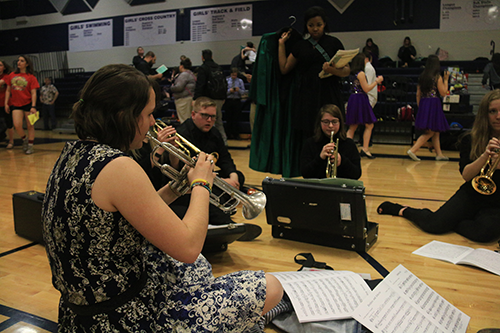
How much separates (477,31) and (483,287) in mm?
9867

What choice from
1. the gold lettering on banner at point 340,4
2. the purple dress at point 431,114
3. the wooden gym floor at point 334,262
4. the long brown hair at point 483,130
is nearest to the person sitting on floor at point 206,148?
the wooden gym floor at point 334,262

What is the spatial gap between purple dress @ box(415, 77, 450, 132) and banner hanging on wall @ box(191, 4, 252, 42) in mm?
7209

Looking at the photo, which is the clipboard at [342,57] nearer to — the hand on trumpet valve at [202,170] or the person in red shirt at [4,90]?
the hand on trumpet valve at [202,170]

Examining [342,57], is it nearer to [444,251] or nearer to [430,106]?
[444,251]

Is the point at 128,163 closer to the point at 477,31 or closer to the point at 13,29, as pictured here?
the point at 477,31

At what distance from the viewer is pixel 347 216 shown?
7.83ft

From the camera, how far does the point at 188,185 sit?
1.46 metres

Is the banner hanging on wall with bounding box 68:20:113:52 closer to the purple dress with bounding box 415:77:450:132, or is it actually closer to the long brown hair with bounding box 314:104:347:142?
the purple dress with bounding box 415:77:450:132

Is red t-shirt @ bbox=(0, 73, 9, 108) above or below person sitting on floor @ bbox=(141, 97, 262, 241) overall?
above

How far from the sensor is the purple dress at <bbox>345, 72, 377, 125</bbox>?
5945mm

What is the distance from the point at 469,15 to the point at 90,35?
11932mm

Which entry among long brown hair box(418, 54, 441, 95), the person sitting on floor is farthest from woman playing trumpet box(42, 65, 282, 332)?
long brown hair box(418, 54, 441, 95)

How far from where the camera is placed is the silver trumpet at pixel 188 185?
4.80 ft

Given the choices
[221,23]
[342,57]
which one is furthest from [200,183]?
[221,23]
